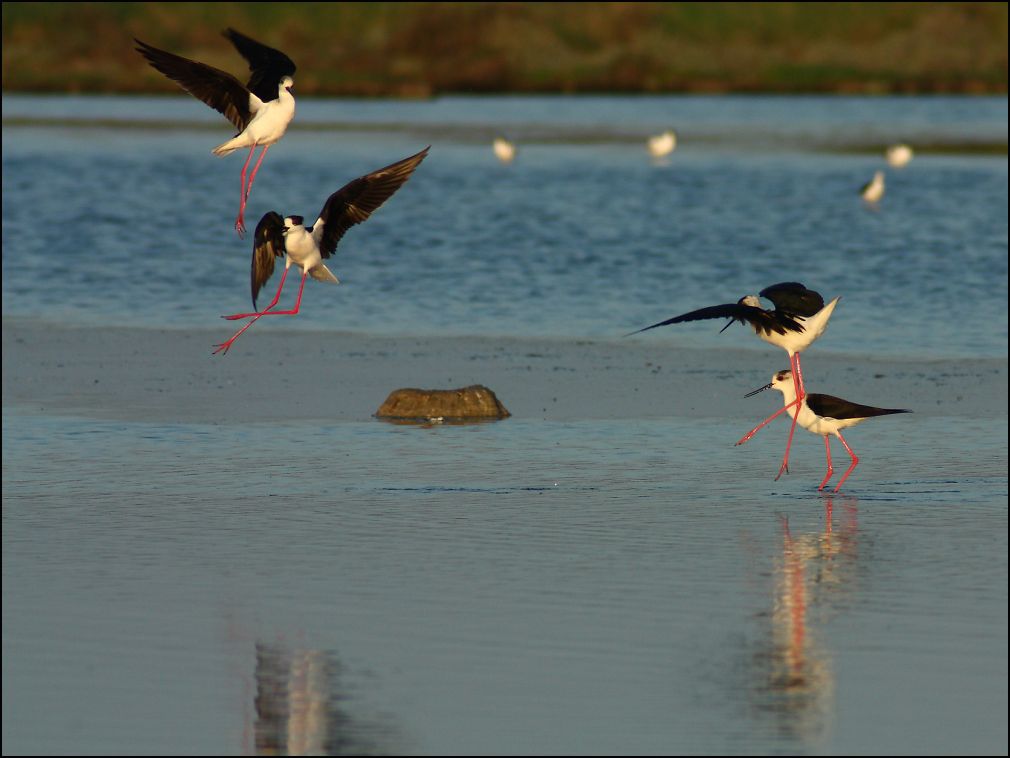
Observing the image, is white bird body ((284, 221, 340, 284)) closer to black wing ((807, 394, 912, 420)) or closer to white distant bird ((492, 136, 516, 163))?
black wing ((807, 394, 912, 420))

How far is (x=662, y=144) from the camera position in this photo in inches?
1593

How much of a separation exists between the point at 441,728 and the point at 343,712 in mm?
364

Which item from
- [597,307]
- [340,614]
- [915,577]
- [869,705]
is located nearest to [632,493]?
[915,577]

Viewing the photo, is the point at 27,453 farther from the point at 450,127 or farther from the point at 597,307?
the point at 450,127

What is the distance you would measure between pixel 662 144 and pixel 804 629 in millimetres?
32856

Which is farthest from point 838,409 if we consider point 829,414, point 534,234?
point 534,234

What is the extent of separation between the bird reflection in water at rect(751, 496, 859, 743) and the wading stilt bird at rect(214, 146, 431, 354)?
2653 millimetres

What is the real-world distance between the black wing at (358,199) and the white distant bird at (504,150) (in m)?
27.8

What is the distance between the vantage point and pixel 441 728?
274 inches

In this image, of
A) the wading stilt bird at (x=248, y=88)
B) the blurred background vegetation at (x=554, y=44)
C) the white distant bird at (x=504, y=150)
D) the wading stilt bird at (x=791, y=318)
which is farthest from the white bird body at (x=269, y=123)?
the blurred background vegetation at (x=554, y=44)

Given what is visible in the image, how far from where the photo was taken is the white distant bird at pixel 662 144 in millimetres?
40125

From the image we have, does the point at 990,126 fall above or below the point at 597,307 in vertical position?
above

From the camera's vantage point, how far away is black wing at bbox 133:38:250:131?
10.4 m

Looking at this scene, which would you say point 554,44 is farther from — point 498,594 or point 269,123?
point 498,594
